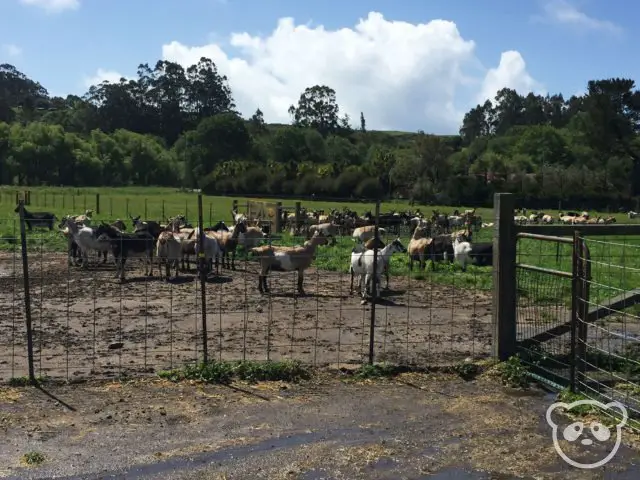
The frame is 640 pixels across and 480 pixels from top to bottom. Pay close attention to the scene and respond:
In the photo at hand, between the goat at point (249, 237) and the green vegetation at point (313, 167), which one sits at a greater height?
the green vegetation at point (313, 167)

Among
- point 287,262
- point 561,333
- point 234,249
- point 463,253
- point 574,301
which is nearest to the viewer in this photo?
point 574,301

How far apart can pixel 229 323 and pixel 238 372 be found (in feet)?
13.2

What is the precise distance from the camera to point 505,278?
10102 millimetres

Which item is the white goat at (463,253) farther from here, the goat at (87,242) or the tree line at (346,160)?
the tree line at (346,160)

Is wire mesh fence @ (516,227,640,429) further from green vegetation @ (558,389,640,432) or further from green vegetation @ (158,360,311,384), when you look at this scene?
green vegetation @ (158,360,311,384)

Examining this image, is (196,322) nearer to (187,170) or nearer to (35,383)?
(35,383)

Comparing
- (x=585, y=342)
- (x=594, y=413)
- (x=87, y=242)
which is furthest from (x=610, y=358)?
(x=87, y=242)

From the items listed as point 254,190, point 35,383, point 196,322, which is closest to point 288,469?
point 35,383

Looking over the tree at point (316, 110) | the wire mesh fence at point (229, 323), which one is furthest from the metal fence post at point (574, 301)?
the tree at point (316, 110)

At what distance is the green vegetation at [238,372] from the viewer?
30.2 ft

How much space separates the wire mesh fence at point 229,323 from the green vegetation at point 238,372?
39cm
